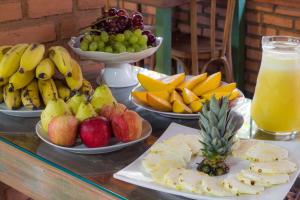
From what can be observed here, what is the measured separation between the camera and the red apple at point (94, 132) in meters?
0.94

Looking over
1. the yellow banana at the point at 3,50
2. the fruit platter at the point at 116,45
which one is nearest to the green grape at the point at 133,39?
the fruit platter at the point at 116,45

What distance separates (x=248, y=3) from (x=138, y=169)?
2.18 meters

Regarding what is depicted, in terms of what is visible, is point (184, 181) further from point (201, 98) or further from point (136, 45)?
point (136, 45)

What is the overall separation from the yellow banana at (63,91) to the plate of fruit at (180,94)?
16 cm

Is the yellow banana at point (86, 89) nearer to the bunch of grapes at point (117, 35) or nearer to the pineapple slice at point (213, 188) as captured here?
the bunch of grapes at point (117, 35)

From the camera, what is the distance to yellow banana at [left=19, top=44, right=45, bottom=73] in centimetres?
113

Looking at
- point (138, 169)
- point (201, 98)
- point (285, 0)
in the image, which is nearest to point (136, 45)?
point (201, 98)

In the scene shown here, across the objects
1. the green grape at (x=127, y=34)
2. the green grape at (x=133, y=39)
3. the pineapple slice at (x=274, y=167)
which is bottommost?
the pineapple slice at (x=274, y=167)

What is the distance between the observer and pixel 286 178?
2.75 feet

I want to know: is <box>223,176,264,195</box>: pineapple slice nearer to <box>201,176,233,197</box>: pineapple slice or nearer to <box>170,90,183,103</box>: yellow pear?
<box>201,176,233,197</box>: pineapple slice

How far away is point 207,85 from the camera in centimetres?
121

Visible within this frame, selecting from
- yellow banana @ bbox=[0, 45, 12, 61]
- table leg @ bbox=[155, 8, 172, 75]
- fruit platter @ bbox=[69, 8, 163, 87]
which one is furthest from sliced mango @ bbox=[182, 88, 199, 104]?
table leg @ bbox=[155, 8, 172, 75]

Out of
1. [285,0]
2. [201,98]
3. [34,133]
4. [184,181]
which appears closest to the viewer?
[184,181]

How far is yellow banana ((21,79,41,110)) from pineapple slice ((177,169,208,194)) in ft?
1.48
